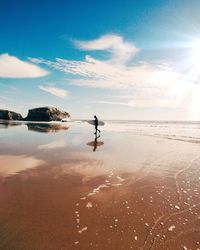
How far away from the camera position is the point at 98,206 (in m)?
7.27

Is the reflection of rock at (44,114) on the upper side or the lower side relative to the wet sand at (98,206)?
upper

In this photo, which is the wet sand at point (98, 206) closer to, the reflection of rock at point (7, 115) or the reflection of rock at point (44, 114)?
the reflection of rock at point (44, 114)

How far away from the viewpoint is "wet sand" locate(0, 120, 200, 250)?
17.7 feet

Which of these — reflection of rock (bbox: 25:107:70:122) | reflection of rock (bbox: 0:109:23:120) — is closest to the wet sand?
reflection of rock (bbox: 25:107:70:122)

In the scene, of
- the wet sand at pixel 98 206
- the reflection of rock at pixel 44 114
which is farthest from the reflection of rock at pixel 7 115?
the wet sand at pixel 98 206

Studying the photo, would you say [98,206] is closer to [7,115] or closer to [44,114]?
[44,114]

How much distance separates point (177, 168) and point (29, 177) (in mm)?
7351

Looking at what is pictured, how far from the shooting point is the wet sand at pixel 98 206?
5410mm

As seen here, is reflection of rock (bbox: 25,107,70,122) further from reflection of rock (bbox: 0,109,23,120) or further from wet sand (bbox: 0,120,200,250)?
wet sand (bbox: 0,120,200,250)

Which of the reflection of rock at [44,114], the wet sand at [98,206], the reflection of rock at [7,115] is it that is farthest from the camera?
the reflection of rock at [7,115]

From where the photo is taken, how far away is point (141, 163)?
531 inches

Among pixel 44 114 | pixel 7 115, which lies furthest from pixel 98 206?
pixel 7 115

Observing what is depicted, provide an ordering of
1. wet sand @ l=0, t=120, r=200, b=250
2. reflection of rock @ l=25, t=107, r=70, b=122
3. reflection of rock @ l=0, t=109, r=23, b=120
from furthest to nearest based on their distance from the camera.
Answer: reflection of rock @ l=0, t=109, r=23, b=120 → reflection of rock @ l=25, t=107, r=70, b=122 → wet sand @ l=0, t=120, r=200, b=250

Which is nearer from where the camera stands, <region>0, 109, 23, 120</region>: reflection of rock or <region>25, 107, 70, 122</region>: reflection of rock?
<region>25, 107, 70, 122</region>: reflection of rock
